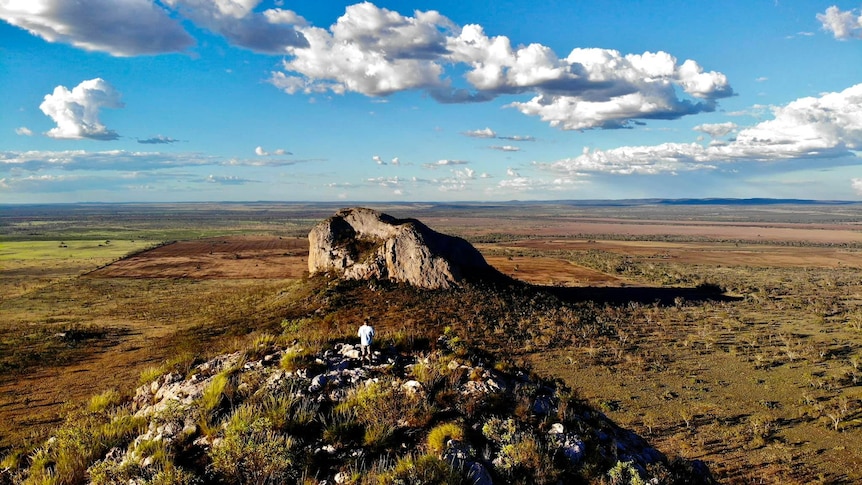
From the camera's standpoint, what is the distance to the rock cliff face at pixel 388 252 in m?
31.9

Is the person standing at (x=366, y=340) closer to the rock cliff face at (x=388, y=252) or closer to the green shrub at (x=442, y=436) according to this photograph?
the green shrub at (x=442, y=436)

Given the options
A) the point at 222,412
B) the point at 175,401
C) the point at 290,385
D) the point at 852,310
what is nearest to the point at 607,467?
the point at 290,385

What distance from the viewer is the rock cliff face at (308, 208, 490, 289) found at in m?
31.9

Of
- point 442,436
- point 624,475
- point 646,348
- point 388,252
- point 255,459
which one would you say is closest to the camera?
point 255,459

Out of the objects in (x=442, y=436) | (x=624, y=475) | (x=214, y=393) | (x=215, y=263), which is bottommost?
(x=215, y=263)

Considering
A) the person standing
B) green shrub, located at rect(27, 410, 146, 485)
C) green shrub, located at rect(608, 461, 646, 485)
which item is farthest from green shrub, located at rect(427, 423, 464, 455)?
green shrub, located at rect(27, 410, 146, 485)

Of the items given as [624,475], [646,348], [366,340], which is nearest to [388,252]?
[646,348]

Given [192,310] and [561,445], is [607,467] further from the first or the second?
[192,310]

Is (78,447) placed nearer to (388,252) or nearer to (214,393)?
(214,393)

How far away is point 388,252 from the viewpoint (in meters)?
32.8

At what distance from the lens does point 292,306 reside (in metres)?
30.9

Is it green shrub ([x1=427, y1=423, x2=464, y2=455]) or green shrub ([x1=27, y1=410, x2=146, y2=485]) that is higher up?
green shrub ([x1=427, y1=423, x2=464, y2=455])

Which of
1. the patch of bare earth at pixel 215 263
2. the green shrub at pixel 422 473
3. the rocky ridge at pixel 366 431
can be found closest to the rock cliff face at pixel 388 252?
the rocky ridge at pixel 366 431

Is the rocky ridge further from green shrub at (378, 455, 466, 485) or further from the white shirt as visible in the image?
the white shirt
